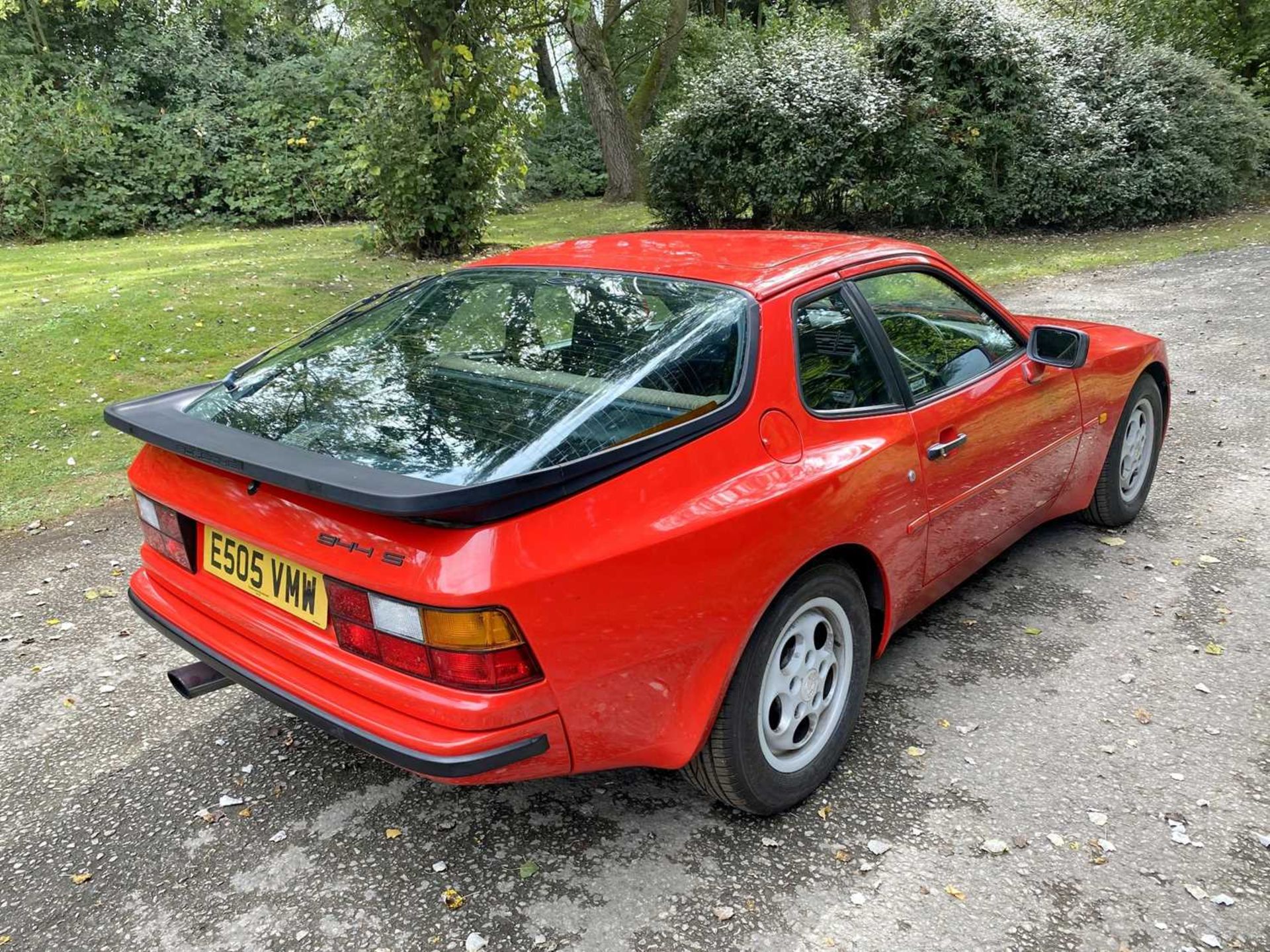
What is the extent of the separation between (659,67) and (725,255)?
19.4m

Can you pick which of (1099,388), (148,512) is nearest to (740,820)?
(148,512)

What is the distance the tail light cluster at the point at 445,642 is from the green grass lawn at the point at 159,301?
13.2 feet

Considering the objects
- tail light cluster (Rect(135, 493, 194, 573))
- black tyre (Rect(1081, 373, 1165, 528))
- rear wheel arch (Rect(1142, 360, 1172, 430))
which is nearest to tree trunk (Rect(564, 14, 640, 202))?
rear wheel arch (Rect(1142, 360, 1172, 430))

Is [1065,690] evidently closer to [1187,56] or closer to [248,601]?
[248,601]

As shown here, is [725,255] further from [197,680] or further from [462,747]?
[197,680]

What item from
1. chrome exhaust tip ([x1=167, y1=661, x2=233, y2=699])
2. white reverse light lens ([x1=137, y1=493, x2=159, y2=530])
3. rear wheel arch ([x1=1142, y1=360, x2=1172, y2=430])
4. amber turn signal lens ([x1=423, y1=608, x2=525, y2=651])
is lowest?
chrome exhaust tip ([x1=167, y1=661, x2=233, y2=699])

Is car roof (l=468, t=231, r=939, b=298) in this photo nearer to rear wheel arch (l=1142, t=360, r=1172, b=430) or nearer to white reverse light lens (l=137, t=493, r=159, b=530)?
white reverse light lens (l=137, t=493, r=159, b=530)

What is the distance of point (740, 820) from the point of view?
265 centimetres

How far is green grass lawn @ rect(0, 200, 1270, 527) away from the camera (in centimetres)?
615

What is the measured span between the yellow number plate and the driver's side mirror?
8.74 feet

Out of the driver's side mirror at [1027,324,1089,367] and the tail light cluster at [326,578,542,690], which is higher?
the driver's side mirror at [1027,324,1089,367]

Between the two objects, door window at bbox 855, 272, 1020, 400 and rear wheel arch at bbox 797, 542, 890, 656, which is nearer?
rear wheel arch at bbox 797, 542, 890, 656

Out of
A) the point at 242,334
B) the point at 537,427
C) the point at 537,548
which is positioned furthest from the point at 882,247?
the point at 242,334

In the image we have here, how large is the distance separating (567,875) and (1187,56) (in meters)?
15.1
